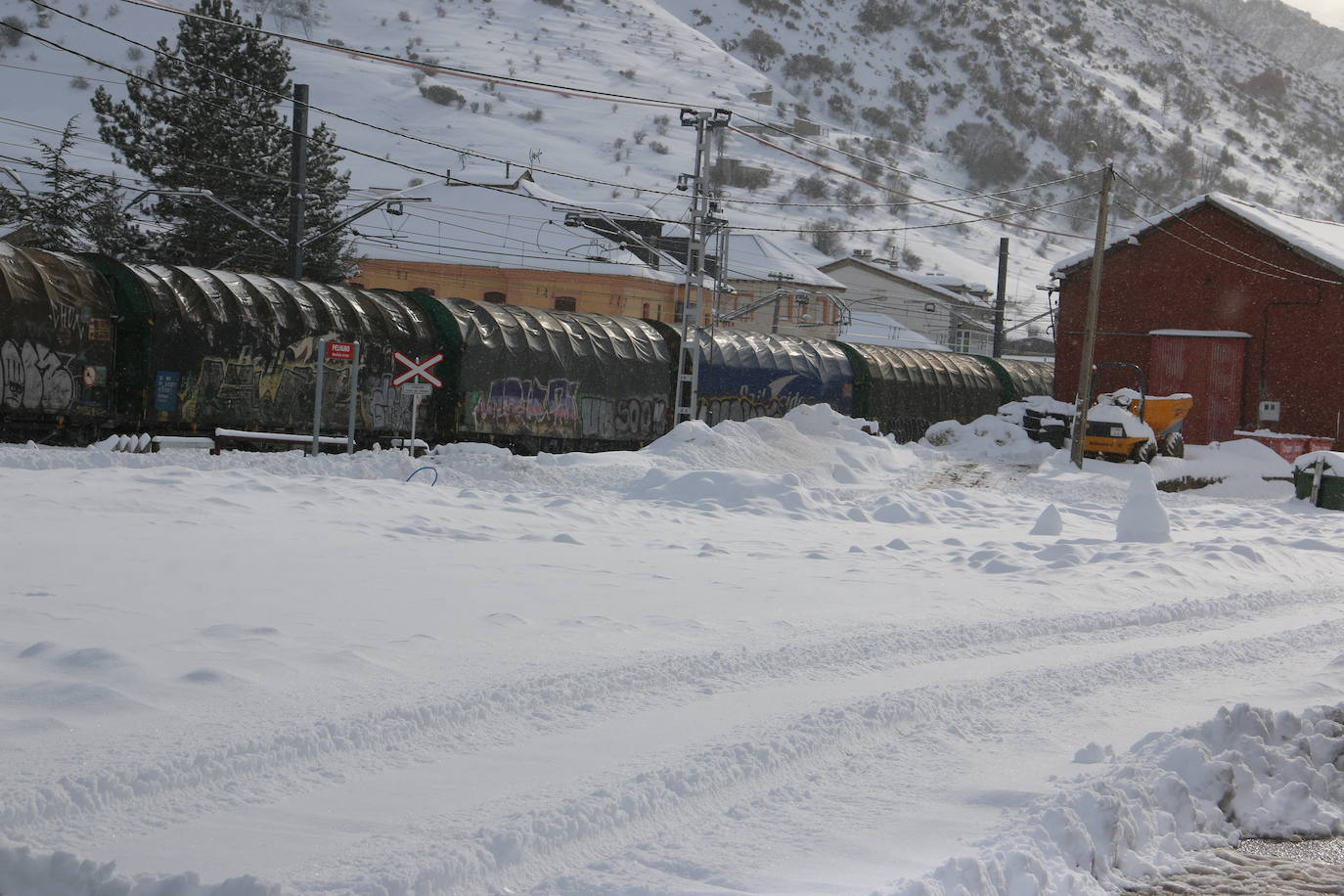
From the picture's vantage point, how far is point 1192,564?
13.0 m

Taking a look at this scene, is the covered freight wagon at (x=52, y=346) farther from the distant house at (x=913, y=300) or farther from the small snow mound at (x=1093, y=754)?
the distant house at (x=913, y=300)

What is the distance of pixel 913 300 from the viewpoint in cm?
7269

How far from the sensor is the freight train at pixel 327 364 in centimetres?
1803

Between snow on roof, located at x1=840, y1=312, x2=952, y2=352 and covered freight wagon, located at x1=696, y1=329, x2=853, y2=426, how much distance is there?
3077 centimetres

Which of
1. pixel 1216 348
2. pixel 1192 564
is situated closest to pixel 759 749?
pixel 1192 564

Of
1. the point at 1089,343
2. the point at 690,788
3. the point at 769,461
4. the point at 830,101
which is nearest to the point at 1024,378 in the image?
the point at 1089,343

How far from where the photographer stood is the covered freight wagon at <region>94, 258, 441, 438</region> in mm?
18906

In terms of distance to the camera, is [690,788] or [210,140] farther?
[210,140]

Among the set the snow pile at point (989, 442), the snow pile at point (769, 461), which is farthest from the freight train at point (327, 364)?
the snow pile at point (769, 461)

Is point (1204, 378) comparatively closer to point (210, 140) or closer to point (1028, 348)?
point (210, 140)

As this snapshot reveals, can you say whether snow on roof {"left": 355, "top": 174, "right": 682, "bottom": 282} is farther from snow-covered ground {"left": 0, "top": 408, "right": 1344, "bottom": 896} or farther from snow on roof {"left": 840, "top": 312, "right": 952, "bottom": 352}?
snow-covered ground {"left": 0, "top": 408, "right": 1344, "bottom": 896}

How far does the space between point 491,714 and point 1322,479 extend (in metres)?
20.8

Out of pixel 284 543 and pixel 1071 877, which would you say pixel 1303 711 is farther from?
pixel 284 543

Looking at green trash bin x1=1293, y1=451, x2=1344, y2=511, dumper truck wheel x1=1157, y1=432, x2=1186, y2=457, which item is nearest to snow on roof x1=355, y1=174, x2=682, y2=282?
dumper truck wheel x1=1157, y1=432, x2=1186, y2=457
